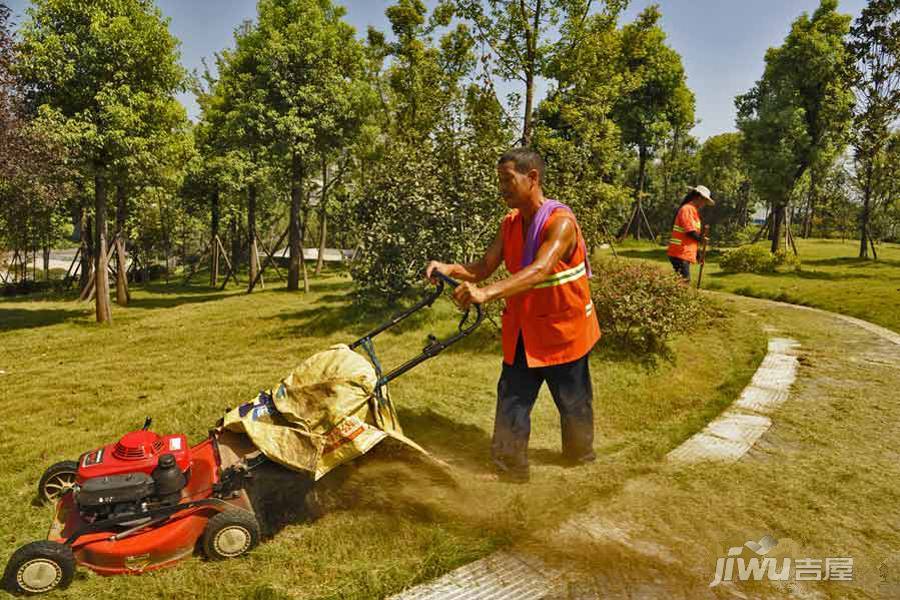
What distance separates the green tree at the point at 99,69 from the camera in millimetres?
11898

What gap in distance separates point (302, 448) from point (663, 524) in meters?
2.31

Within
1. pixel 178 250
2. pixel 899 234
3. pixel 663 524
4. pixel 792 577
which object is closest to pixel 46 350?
pixel 663 524

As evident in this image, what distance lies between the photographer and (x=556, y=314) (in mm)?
3889

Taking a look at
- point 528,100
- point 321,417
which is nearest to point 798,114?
point 528,100

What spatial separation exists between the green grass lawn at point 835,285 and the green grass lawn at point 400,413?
2.70 meters

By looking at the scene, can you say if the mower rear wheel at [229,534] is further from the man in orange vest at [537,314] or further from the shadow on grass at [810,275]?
the shadow on grass at [810,275]

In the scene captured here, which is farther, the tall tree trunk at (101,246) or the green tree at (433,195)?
the tall tree trunk at (101,246)

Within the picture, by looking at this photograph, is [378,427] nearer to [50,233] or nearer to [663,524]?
[663,524]

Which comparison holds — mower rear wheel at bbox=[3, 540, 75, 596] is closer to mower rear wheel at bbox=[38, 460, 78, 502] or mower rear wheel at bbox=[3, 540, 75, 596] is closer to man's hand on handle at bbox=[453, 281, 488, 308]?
mower rear wheel at bbox=[38, 460, 78, 502]

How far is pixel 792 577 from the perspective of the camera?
296 cm

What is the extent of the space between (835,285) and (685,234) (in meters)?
8.15

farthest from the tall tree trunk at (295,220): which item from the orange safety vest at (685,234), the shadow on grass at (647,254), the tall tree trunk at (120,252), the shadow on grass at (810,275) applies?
the shadow on grass at (647,254)

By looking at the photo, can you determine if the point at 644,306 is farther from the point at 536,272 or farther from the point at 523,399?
the point at 536,272

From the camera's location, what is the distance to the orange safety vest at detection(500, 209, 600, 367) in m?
3.86
